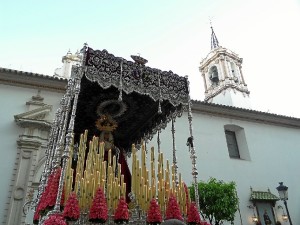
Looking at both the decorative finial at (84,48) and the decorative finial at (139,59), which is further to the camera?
the decorative finial at (139,59)

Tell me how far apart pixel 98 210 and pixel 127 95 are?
3.38m

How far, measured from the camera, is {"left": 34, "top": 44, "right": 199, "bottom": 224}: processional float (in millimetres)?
5297

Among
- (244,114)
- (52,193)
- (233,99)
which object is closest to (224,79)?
(233,99)

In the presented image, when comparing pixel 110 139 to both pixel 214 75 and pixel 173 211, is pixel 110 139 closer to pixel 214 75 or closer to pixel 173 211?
pixel 173 211

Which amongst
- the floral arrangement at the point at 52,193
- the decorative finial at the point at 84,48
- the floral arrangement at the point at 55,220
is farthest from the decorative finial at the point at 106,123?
the floral arrangement at the point at 55,220

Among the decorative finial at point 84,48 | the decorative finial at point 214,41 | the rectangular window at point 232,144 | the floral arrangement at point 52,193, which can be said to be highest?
the decorative finial at point 214,41

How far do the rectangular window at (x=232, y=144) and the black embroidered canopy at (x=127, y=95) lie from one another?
7812mm

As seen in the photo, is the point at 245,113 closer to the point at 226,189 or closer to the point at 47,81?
the point at 226,189

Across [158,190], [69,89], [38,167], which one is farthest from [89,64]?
[38,167]

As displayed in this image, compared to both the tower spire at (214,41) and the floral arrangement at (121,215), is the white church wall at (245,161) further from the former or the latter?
the tower spire at (214,41)

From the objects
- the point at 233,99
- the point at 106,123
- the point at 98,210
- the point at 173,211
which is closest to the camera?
the point at 98,210

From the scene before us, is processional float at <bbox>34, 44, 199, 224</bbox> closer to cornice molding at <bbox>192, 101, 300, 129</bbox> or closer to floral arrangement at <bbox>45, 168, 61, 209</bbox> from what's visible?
floral arrangement at <bbox>45, 168, 61, 209</bbox>

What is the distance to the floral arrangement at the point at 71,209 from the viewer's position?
463 centimetres

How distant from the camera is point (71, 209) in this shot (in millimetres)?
4672
